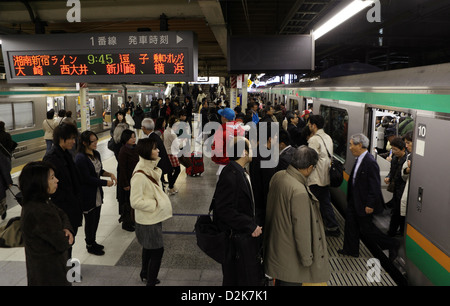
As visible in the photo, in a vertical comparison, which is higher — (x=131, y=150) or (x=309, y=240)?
(x=131, y=150)

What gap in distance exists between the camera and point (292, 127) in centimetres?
676

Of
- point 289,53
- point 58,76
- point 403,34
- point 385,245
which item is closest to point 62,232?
point 58,76

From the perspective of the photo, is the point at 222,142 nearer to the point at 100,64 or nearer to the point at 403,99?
the point at 100,64

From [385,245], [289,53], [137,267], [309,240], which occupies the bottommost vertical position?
[137,267]

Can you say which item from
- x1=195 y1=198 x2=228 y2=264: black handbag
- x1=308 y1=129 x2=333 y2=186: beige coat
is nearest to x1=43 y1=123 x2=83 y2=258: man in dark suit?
x1=195 y1=198 x2=228 y2=264: black handbag

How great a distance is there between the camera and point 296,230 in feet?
8.71

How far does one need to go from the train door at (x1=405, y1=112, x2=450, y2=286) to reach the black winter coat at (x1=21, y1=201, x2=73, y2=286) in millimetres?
3010

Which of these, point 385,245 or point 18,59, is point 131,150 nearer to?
point 18,59

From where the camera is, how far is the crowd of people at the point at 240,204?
257 centimetres

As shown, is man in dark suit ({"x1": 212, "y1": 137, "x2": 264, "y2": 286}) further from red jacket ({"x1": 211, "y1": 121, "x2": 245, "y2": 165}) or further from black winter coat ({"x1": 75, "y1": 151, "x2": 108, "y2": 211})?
red jacket ({"x1": 211, "y1": 121, "x2": 245, "y2": 165})

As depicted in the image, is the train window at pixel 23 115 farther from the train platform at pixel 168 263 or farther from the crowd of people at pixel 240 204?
the train platform at pixel 168 263

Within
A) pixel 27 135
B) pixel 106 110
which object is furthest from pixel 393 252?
pixel 106 110

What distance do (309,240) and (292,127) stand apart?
14.1ft

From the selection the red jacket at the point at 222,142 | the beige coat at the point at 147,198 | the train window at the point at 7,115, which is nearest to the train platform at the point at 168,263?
the beige coat at the point at 147,198
